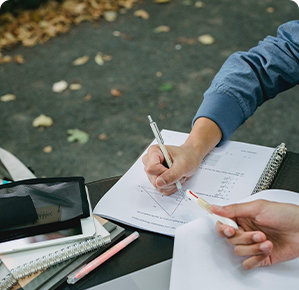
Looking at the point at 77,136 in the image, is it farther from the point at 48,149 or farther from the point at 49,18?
the point at 49,18

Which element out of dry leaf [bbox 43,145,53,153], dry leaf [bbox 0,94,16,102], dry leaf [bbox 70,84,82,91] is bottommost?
dry leaf [bbox 43,145,53,153]

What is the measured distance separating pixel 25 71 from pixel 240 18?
7.51 feet

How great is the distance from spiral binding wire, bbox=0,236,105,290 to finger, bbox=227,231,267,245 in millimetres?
301

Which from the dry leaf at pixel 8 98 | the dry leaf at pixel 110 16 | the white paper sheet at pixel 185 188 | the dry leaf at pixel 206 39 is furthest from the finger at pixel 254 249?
the dry leaf at pixel 110 16

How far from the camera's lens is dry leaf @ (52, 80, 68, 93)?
2.74 m

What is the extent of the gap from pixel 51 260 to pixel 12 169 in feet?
2.42

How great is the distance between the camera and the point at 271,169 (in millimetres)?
914

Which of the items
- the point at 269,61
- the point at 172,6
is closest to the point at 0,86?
the point at 172,6

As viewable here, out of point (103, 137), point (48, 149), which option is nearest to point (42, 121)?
point (48, 149)

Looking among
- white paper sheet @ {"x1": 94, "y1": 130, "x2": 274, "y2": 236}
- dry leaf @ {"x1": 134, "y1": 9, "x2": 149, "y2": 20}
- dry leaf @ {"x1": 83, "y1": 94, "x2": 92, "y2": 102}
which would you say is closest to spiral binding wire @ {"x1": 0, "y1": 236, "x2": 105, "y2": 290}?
white paper sheet @ {"x1": 94, "y1": 130, "x2": 274, "y2": 236}

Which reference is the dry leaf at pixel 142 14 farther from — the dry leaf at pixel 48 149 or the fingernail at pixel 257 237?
the fingernail at pixel 257 237

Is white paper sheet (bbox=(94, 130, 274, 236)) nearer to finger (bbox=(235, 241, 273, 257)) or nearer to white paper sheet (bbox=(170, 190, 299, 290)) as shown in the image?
white paper sheet (bbox=(170, 190, 299, 290))

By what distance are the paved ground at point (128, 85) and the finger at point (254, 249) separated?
59.2 inches

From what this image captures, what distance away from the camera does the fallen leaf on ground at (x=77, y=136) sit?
234cm
